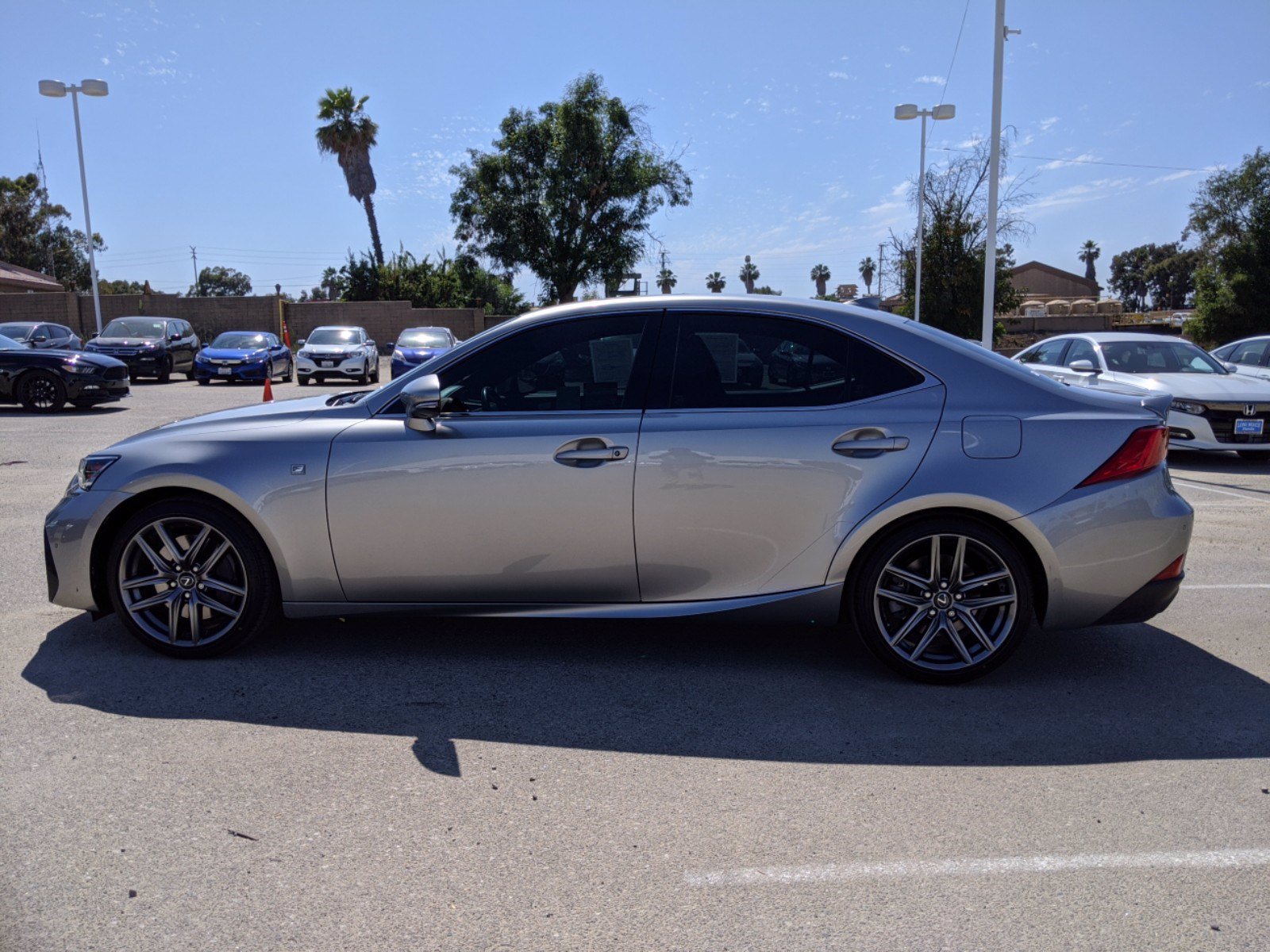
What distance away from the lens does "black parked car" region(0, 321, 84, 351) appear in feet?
69.7

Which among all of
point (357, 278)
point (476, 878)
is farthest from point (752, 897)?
point (357, 278)

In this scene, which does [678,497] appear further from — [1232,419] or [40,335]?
[40,335]

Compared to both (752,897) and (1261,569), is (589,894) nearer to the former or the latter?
(752,897)

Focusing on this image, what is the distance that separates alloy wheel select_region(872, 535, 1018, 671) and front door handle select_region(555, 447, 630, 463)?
122cm

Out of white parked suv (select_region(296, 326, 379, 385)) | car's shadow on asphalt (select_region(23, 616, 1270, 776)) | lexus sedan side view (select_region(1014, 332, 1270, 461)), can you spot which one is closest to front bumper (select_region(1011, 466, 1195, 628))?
car's shadow on asphalt (select_region(23, 616, 1270, 776))

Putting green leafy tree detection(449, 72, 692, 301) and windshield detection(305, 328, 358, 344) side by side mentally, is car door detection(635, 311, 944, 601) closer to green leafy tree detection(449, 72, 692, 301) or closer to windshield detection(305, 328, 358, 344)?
windshield detection(305, 328, 358, 344)

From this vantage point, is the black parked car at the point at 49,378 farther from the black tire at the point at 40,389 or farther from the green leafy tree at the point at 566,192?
the green leafy tree at the point at 566,192

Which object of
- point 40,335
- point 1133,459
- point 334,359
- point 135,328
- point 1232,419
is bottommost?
point 1232,419

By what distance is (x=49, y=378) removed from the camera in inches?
647

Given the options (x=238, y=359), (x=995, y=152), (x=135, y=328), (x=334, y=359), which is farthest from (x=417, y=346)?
(x=995, y=152)

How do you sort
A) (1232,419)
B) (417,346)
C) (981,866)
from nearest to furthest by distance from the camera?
(981,866)
(1232,419)
(417,346)

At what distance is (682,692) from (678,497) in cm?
82

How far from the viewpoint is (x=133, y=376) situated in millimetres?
25531

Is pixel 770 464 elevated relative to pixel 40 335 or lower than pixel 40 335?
lower
